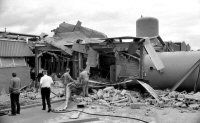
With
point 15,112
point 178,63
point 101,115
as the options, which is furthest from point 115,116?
point 178,63

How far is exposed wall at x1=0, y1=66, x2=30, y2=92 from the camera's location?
15547mm

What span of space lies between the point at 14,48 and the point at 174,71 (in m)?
10.9

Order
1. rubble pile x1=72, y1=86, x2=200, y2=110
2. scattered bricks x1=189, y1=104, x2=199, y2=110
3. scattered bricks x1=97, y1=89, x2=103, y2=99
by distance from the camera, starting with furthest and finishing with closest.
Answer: scattered bricks x1=97, y1=89, x2=103, y2=99 < rubble pile x1=72, y1=86, x2=200, y2=110 < scattered bricks x1=189, y1=104, x2=199, y2=110

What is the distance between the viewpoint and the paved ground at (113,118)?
8.46m

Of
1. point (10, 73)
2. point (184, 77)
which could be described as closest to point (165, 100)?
point (184, 77)

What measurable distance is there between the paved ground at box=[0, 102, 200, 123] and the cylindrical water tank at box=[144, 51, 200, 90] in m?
3.89

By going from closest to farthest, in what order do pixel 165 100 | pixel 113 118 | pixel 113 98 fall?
pixel 113 118 → pixel 165 100 → pixel 113 98

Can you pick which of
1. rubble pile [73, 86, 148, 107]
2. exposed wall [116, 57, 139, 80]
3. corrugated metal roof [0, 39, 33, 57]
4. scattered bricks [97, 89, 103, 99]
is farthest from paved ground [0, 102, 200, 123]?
corrugated metal roof [0, 39, 33, 57]

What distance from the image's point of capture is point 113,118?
871 centimetres

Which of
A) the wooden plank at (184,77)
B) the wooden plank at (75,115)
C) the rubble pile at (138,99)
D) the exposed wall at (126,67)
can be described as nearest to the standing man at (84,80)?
the rubble pile at (138,99)

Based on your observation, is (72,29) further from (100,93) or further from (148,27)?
(100,93)

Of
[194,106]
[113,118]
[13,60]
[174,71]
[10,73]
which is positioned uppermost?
[13,60]

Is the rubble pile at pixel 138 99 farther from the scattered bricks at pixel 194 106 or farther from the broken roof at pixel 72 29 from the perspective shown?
the broken roof at pixel 72 29

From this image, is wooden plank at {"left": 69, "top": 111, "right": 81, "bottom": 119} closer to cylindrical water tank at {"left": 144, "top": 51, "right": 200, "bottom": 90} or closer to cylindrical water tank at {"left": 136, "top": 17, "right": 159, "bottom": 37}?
cylindrical water tank at {"left": 144, "top": 51, "right": 200, "bottom": 90}
